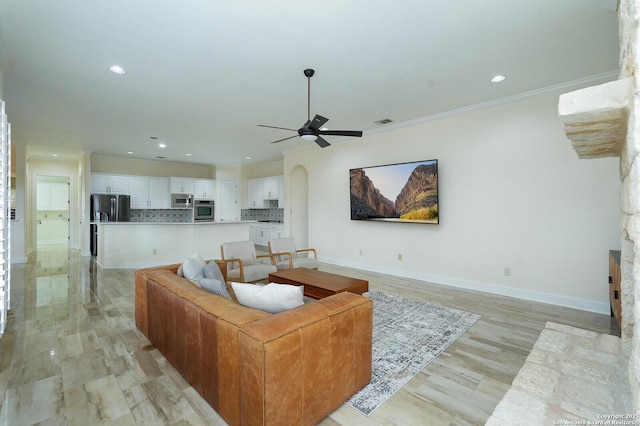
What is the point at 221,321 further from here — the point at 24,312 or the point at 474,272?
the point at 474,272

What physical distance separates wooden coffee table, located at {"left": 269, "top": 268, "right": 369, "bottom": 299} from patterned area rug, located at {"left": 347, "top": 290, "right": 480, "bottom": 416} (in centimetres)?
41

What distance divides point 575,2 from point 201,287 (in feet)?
11.9

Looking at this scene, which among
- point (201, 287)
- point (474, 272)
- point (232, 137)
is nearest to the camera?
point (201, 287)

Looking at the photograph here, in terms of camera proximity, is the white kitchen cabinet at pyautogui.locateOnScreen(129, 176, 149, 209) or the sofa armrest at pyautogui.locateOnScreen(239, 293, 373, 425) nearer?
the sofa armrest at pyautogui.locateOnScreen(239, 293, 373, 425)

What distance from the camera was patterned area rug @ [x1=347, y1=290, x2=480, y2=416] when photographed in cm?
203

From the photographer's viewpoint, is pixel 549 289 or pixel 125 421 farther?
pixel 549 289

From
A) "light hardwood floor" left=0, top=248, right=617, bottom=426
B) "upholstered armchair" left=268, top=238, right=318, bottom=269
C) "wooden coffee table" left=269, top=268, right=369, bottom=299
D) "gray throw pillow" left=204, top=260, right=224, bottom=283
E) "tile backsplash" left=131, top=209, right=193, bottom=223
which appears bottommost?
"light hardwood floor" left=0, top=248, right=617, bottom=426

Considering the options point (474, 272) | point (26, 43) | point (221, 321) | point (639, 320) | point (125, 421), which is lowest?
point (125, 421)

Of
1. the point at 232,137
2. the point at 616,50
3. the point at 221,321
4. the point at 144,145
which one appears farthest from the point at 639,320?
the point at 144,145

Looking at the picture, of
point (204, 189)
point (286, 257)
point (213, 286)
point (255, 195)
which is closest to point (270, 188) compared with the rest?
point (255, 195)

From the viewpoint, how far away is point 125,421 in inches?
68.2

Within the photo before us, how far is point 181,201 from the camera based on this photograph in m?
8.94

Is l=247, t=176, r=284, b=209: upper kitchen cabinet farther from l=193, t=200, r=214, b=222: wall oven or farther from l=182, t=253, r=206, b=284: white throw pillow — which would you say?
l=182, t=253, r=206, b=284: white throw pillow

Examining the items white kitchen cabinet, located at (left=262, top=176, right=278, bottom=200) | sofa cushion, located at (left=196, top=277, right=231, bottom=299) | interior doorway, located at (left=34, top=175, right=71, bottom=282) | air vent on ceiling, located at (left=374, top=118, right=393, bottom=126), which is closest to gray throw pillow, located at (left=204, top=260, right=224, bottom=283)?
sofa cushion, located at (left=196, top=277, right=231, bottom=299)
